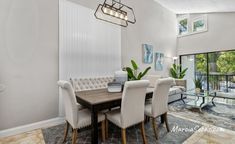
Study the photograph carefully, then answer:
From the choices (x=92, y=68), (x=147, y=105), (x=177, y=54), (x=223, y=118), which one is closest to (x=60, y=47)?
(x=92, y=68)

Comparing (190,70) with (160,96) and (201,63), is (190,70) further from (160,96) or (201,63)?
(160,96)

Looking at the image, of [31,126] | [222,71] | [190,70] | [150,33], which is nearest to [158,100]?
[31,126]

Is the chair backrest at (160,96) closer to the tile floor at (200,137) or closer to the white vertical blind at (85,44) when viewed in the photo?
the tile floor at (200,137)

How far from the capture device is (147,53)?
508 centimetres

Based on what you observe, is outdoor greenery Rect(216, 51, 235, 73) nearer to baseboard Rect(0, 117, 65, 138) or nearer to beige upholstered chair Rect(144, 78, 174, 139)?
beige upholstered chair Rect(144, 78, 174, 139)

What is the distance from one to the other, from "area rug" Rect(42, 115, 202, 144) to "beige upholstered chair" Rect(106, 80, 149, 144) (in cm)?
45

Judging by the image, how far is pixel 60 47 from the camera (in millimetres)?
2959

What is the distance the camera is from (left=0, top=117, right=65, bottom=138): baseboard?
7.72 feet

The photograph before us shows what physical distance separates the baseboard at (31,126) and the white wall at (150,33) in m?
2.54

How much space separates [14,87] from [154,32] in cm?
504

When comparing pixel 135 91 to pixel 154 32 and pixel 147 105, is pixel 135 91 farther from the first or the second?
pixel 154 32

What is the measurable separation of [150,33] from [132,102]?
13.4ft

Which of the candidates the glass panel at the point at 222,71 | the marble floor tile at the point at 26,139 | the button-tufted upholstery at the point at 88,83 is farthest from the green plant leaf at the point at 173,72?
the marble floor tile at the point at 26,139

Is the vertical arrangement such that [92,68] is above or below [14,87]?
above
